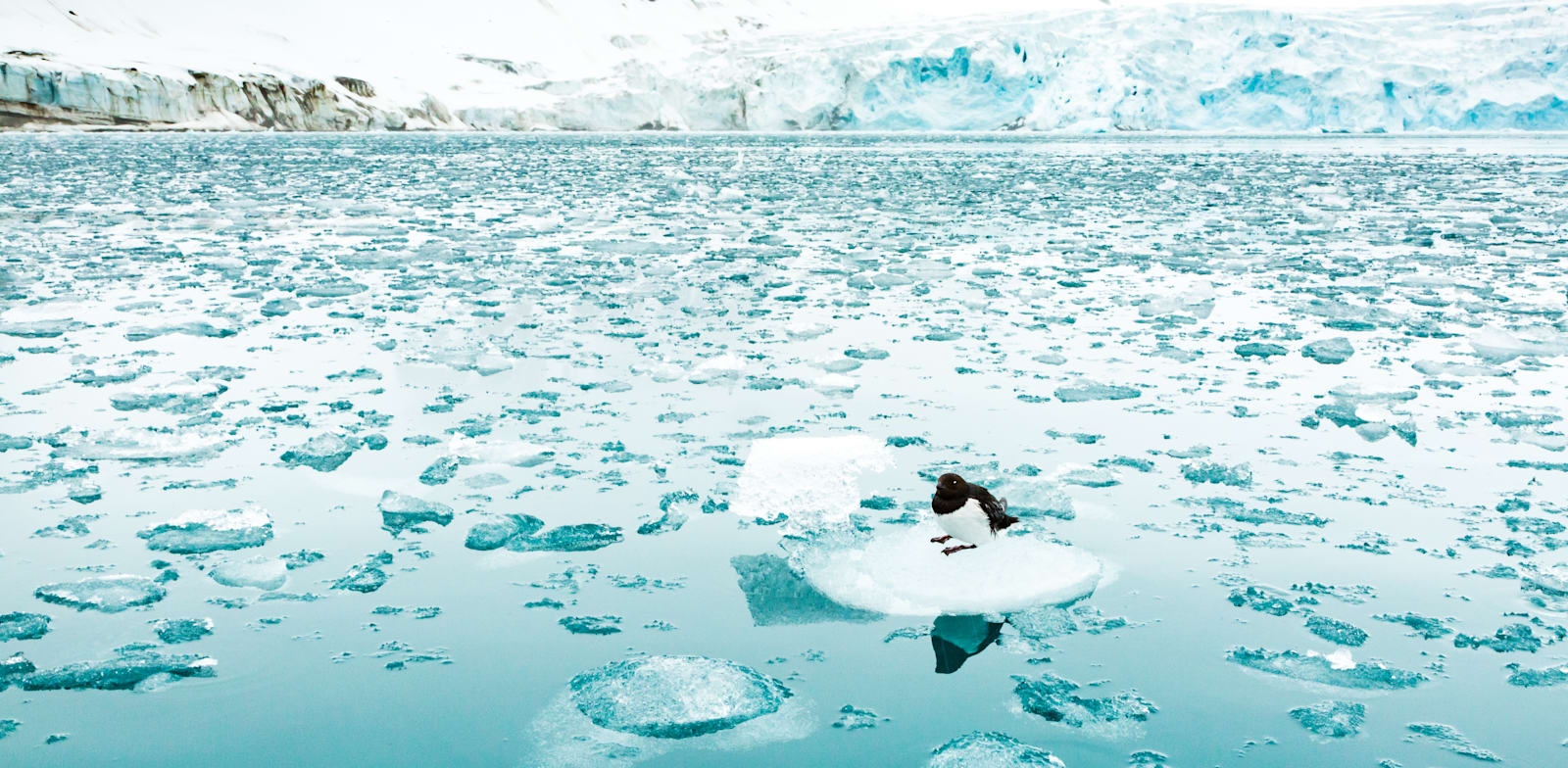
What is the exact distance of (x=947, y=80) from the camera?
58188 millimetres

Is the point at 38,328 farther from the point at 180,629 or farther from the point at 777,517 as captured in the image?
the point at 777,517

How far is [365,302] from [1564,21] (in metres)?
58.3

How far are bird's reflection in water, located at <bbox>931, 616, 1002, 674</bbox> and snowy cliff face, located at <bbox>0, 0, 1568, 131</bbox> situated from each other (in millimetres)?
52480

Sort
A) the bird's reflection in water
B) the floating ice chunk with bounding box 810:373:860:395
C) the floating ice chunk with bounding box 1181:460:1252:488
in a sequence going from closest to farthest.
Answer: the bird's reflection in water
the floating ice chunk with bounding box 1181:460:1252:488
the floating ice chunk with bounding box 810:373:860:395

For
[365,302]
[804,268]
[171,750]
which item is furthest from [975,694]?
[804,268]

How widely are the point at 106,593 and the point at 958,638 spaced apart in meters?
2.32

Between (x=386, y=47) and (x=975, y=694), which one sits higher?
(x=386, y=47)

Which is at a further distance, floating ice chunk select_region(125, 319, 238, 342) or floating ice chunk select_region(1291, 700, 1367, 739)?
floating ice chunk select_region(125, 319, 238, 342)

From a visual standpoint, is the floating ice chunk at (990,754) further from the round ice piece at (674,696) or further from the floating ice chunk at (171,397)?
the floating ice chunk at (171,397)

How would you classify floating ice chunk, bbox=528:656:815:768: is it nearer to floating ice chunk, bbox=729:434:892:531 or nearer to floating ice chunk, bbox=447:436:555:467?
floating ice chunk, bbox=729:434:892:531

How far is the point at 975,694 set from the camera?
8.54 ft

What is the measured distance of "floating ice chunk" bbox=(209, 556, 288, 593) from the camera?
3.20 metres

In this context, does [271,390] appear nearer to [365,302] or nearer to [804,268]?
[365,302]

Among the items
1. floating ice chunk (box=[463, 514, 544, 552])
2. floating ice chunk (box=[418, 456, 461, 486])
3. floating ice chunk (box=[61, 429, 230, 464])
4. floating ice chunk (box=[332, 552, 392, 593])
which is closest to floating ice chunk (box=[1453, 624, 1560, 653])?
floating ice chunk (box=[463, 514, 544, 552])
